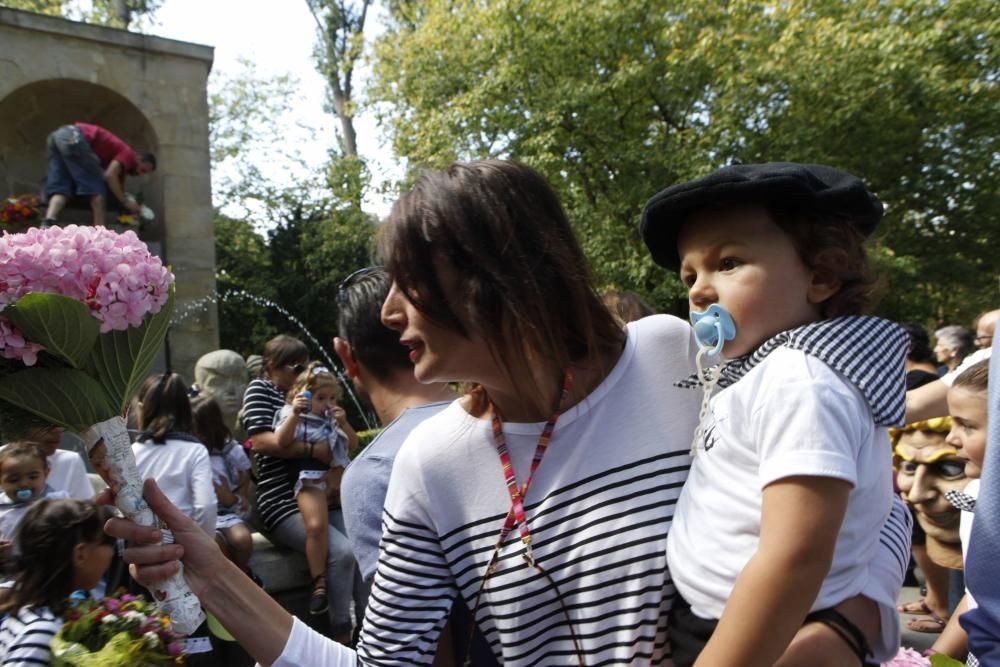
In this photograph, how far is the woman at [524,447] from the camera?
1.44 m

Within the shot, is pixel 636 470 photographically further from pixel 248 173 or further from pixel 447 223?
pixel 248 173

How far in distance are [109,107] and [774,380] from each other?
42.0ft

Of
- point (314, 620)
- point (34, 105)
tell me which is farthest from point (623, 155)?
point (314, 620)

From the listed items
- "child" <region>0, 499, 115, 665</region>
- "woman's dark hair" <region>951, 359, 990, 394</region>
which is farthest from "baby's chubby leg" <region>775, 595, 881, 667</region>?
"child" <region>0, 499, 115, 665</region>

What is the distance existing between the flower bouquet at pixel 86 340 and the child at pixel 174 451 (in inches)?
120

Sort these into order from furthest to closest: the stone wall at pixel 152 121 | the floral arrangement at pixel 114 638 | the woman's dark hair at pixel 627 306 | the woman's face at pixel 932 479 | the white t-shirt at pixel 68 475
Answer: the stone wall at pixel 152 121 < the woman's face at pixel 932 479 < the white t-shirt at pixel 68 475 < the woman's dark hair at pixel 627 306 < the floral arrangement at pixel 114 638

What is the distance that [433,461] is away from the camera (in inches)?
62.1

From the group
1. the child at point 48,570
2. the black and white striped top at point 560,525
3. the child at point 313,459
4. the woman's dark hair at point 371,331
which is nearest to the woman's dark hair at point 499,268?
the black and white striped top at point 560,525

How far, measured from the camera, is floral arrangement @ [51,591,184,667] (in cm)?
244

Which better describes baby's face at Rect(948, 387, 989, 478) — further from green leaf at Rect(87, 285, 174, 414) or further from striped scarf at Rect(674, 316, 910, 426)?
green leaf at Rect(87, 285, 174, 414)

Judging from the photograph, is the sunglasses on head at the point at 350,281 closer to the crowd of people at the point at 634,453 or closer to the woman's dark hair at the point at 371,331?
the woman's dark hair at the point at 371,331

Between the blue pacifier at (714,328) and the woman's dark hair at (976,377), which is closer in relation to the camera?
the blue pacifier at (714,328)

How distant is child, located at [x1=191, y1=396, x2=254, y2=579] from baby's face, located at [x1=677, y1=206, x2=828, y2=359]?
4.29m

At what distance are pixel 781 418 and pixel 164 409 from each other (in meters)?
4.33
